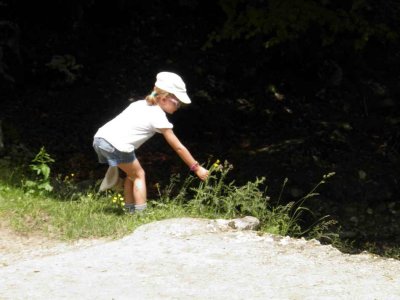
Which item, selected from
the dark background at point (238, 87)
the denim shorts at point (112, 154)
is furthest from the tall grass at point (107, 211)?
the dark background at point (238, 87)

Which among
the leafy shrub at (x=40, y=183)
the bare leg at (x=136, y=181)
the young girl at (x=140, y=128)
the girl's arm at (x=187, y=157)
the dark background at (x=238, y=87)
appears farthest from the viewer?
the dark background at (x=238, y=87)

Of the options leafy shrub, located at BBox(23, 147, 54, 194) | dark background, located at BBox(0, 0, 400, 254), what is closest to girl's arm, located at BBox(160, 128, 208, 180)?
leafy shrub, located at BBox(23, 147, 54, 194)

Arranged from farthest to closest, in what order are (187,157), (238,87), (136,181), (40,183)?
(238,87) < (40,183) < (136,181) < (187,157)

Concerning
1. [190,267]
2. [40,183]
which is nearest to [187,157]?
[190,267]

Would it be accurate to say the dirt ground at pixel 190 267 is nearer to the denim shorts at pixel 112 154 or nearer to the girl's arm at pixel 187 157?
the girl's arm at pixel 187 157

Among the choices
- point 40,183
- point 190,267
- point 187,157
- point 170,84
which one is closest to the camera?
point 190,267

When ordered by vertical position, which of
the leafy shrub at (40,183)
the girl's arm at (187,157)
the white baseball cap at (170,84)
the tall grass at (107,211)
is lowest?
the tall grass at (107,211)

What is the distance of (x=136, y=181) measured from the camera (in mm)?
6117

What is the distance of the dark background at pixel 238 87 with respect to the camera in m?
9.05

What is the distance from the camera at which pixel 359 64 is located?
1141cm

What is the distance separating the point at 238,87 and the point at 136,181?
198 inches

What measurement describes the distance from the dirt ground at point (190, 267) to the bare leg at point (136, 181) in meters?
0.42

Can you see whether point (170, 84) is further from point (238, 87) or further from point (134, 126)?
point (238, 87)

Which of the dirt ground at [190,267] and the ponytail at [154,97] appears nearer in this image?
the dirt ground at [190,267]
